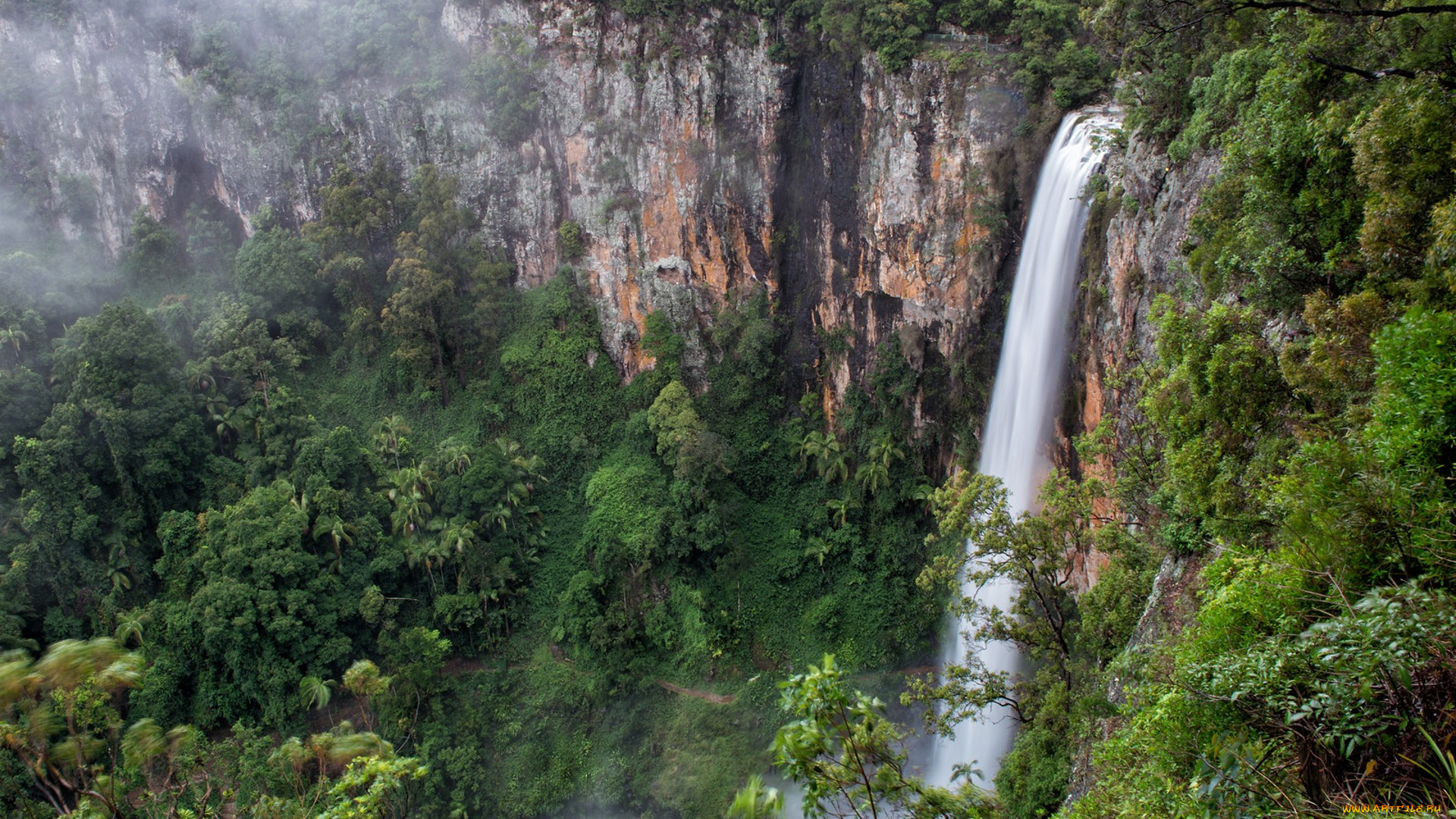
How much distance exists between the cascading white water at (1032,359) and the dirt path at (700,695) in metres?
5.23

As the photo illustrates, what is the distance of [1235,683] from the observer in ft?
13.4

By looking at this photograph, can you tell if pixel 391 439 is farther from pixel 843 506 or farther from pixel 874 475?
pixel 874 475

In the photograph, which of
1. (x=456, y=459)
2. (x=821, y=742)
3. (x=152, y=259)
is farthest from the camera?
(x=152, y=259)

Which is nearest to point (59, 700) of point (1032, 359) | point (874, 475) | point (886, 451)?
point (1032, 359)

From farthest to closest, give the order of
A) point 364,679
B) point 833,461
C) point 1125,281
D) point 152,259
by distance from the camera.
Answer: point 152,259 < point 833,461 < point 364,679 < point 1125,281

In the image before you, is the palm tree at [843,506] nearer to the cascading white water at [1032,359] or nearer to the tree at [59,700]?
the cascading white water at [1032,359]

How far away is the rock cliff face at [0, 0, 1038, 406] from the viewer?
19.2 meters

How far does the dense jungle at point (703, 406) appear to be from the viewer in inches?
202

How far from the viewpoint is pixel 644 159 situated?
80.3 ft

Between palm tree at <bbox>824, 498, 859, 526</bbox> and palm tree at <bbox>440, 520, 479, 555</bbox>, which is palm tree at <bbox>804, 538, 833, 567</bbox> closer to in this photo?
palm tree at <bbox>824, 498, 859, 526</bbox>

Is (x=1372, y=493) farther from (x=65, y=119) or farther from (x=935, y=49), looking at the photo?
(x=65, y=119)

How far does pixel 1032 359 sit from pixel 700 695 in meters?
11.8

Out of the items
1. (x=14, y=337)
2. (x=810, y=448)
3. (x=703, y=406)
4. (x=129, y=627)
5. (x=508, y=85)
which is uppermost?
(x=508, y=85)

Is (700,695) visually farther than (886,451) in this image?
No
